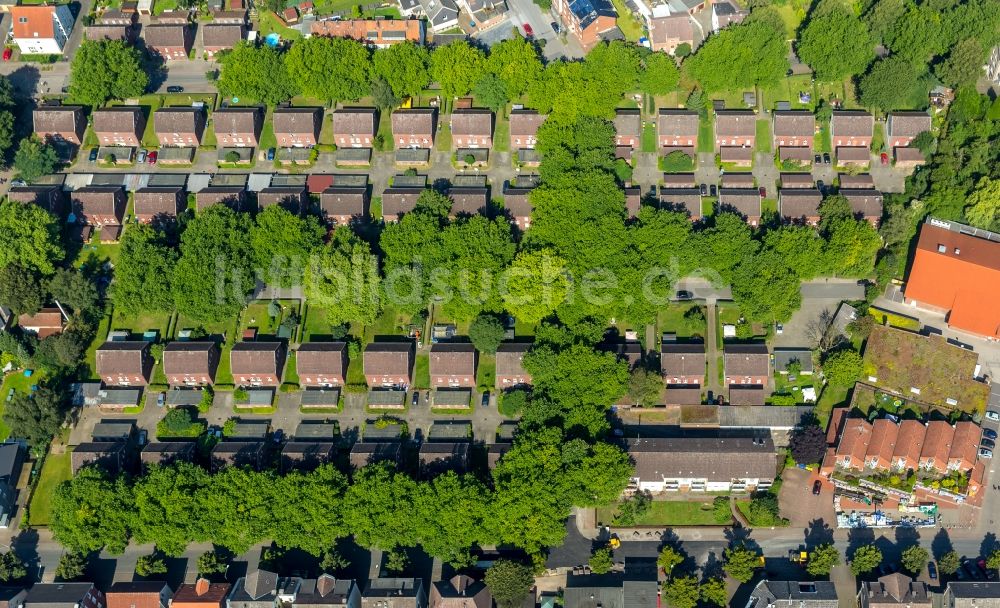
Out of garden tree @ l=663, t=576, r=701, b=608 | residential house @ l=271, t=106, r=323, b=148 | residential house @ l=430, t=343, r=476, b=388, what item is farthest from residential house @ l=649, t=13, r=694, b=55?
garden tree @ l=663, t=576, r=701, b=608

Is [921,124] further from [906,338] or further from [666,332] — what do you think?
[666,332]

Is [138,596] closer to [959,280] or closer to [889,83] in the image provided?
[959,280]

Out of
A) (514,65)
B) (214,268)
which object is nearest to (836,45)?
(514,65)

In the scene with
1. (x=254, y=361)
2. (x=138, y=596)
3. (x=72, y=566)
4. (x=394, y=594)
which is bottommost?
(x=138, y=596)

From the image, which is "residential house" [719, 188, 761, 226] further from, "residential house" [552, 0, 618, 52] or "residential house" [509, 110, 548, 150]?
"residential house" [552, 0, 618, 52]

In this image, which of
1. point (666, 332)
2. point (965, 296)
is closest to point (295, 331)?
point (666, 332)

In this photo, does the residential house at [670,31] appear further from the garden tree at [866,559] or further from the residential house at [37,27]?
the residential house at [37,27]
